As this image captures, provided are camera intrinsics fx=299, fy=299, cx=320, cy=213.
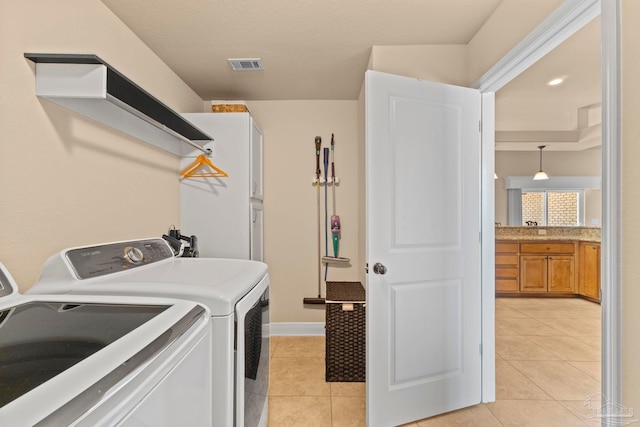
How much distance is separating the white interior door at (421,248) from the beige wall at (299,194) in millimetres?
1315

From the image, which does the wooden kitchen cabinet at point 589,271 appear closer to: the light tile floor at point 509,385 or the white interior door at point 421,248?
the light tile floor at point 509,385

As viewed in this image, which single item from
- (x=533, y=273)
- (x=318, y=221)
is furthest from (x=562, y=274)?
(x=318, y=221)

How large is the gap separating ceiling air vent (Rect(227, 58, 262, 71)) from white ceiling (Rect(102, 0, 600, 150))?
0.04 meters

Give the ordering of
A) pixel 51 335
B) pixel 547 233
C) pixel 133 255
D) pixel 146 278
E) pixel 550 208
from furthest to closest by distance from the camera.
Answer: pixel 550 208
pixel 547 233
pixel 133 255
pixel 146 278
pixel 51 335

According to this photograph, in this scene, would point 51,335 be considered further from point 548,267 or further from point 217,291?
point 548,267

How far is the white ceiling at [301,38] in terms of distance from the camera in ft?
5.57

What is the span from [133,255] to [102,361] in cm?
104

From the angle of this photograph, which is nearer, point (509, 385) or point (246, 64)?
point (509, 385)

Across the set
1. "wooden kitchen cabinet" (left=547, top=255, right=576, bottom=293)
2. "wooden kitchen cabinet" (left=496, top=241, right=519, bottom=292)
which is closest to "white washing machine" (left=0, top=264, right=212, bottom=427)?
"wooden kitchen cabinet" (left=496, top=241, right=519, bottom=292)

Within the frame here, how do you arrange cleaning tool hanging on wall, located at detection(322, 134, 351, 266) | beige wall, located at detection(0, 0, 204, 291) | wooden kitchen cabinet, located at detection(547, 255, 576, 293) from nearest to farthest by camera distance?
beige wall, located at detection(0, 0, 204, 291), cleaning tool hanging on wall, located at detection(322, 134, 351, 266), wooden kitchen cabinet, located at detection(547, 255, 576, 293)

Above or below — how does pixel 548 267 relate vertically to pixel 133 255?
below

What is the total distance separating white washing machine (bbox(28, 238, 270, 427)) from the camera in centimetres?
98

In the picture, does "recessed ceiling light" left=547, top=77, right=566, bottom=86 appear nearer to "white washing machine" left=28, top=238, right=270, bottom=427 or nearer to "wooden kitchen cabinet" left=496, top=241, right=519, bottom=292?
"wooden kitchen cabinet" left=496, top=241, right=519, bottom=292

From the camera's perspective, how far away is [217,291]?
100 cm
